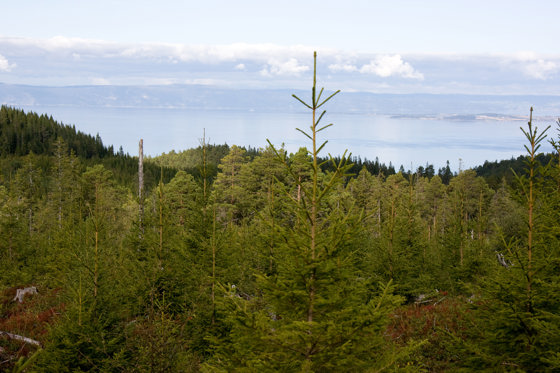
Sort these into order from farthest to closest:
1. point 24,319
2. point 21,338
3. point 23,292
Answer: point 23,292 → point 24,319 → point 21,338

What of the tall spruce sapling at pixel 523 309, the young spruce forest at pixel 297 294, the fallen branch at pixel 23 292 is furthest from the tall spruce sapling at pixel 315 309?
the fallen branch at pixel 23 292

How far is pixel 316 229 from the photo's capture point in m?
6.33

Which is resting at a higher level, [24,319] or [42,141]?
[42,141]

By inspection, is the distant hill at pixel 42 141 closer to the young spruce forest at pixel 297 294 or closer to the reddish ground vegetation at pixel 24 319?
the reddish ground vegetation at pixel 24 319

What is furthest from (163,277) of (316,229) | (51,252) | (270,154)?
(270,154)

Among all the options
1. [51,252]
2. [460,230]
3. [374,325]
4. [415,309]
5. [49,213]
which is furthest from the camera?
[49,213]

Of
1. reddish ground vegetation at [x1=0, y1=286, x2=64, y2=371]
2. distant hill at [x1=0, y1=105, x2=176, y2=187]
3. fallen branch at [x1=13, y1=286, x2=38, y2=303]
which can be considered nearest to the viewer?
reddish ground vegetation at [x1=0, y1=286, x2=64, y2=371]

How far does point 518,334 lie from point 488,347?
78 cm

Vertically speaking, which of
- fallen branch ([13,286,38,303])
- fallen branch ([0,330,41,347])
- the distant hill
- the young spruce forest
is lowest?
fallen branch ([13,286,38,303])

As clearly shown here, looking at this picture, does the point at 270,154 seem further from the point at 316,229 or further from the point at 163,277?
the point at 316,229

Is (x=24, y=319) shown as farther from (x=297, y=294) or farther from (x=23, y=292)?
(x=297, y=294)

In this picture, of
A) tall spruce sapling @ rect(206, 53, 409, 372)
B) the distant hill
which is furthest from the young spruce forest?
the distant hill

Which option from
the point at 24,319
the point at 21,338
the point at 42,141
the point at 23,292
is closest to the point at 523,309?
the point at 21,338

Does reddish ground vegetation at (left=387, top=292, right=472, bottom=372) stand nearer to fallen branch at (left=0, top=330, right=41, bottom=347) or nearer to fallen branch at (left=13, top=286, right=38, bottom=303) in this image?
fallen branch at (left=0, top=330, right=41, bottom=347)
